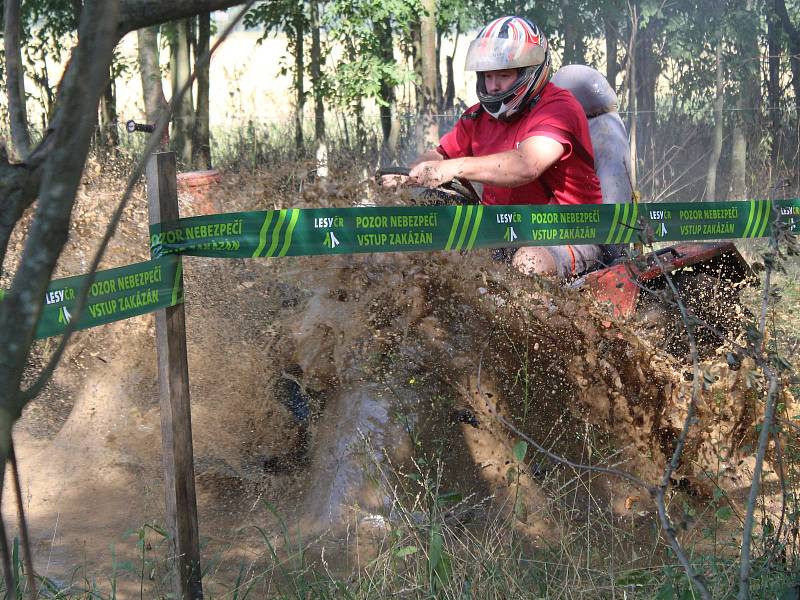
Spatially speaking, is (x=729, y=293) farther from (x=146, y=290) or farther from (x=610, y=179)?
(x=146, y=290)

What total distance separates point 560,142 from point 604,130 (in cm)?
58

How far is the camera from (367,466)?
385cm

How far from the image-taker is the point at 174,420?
10.2 feet

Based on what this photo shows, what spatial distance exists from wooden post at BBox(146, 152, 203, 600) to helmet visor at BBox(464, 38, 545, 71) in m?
2.22

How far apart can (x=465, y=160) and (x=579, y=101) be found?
3.36 feet

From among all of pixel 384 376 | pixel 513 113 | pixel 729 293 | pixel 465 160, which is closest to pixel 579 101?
pixel 513 113

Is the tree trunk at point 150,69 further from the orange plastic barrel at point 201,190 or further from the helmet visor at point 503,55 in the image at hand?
the helmet visor at point 503,55

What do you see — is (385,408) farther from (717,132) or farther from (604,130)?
(717,132)

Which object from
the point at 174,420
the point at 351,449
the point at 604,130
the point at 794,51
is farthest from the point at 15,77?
the point at 794,51

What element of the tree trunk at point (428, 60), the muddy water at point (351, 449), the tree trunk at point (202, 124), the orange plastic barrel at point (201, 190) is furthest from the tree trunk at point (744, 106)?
the muddy water at point (351, 449)

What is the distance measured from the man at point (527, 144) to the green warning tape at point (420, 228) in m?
0.43

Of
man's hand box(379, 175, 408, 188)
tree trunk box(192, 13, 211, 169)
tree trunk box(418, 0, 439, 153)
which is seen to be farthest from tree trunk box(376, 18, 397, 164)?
man's hand box(379, 175, 408, 188)

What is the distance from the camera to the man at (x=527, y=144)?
465 centimetres

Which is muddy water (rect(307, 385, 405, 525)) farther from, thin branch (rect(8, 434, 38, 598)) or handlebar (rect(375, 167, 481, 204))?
thin branch (rect(8, 434, 38, 598))
